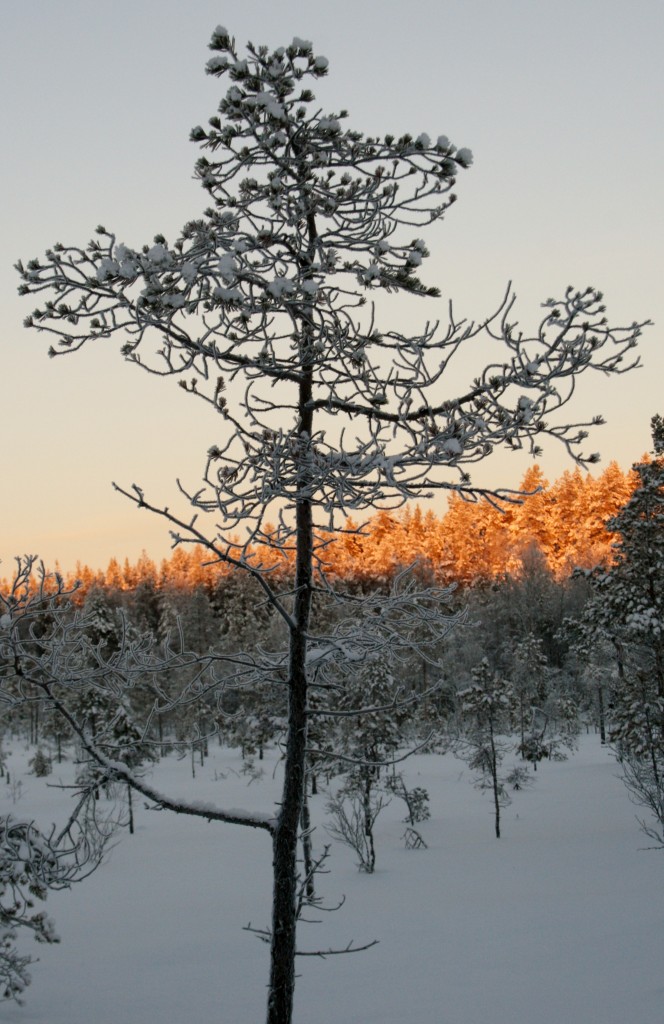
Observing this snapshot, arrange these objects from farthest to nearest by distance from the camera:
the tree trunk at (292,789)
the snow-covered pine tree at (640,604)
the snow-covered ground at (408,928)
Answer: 1. the snow-covered pine tree at (640,604)
2. the snow-covered ground at (408,928)
3. the tree trunk at (292,789)

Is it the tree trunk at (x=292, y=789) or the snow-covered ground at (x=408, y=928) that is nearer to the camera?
the tree trunk at (x=292, y=789)

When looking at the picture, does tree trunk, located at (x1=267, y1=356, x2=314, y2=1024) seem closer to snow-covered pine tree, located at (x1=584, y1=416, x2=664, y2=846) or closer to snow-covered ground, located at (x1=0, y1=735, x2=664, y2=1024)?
snow-covered ground, located at (x1=0, y1=735, x2=664, y2=1024)

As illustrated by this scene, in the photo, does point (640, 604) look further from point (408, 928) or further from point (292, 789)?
point (292, 789)

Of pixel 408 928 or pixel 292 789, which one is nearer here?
pixel 292 789

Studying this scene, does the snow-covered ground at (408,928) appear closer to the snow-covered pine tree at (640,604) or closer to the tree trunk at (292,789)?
the snow-covered pine tree at (640,604)

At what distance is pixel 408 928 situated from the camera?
21.8 meters

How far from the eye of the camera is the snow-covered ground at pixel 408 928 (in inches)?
642

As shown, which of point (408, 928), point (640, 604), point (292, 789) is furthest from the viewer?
point (640, 604)

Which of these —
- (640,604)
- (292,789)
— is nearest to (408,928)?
(640,604)

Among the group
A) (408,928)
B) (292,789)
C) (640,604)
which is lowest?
(408,928)

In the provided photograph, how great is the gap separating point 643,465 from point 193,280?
68.0 feet

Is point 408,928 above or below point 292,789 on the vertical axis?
below

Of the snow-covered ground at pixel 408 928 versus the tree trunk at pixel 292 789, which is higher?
the tree trunk at pixel 292 789

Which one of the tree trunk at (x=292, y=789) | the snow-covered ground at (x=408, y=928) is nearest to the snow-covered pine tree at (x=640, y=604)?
the snow-covered ground at (x=408, y=928)
